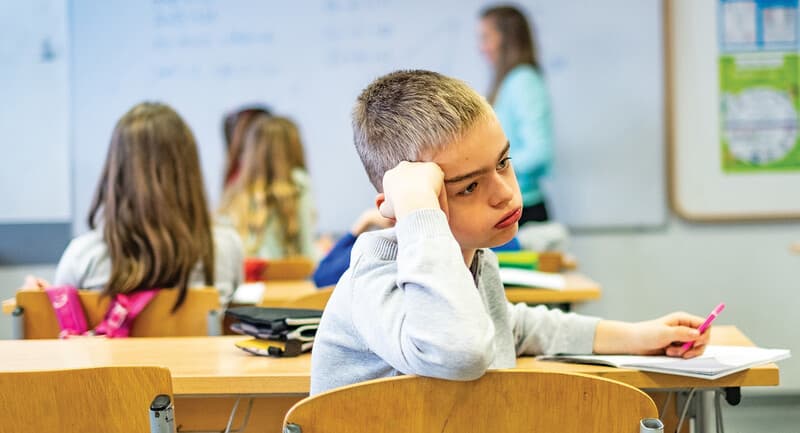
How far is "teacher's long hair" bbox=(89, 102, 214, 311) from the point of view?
2.47 m

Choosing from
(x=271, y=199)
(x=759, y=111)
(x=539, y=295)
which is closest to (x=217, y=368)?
(x=539, y=295)

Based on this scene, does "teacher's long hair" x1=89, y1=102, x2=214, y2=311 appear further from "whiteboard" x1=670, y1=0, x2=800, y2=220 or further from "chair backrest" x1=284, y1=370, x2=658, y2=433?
"whiteboard" x1=670, y1=0, x2=800, y2=220

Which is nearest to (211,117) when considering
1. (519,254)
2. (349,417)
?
(519,254)

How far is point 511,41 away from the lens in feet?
14.6

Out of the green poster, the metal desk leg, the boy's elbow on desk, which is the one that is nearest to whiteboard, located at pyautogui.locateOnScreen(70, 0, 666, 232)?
the green poster

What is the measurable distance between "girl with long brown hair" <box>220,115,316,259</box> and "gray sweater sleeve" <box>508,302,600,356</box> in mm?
2323

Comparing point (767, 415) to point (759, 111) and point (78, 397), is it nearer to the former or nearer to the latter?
point (759, 111)

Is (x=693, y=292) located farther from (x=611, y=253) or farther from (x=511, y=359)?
(x=511, y=359)

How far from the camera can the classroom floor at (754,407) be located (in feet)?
12.3

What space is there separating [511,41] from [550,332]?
2.97m

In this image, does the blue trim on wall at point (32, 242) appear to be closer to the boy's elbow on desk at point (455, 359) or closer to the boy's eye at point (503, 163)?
the boy's eye at point (503, 163)

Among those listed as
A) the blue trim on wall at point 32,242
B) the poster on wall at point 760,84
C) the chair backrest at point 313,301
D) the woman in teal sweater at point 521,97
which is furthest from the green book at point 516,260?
the blue trim on wall at point 32,242

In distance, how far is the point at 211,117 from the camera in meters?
4.62

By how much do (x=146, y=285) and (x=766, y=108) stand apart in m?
3.27
